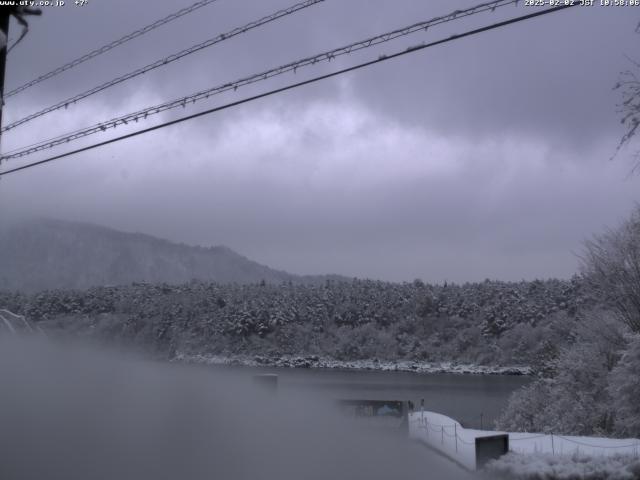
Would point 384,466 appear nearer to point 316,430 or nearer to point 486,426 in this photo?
point 316,430

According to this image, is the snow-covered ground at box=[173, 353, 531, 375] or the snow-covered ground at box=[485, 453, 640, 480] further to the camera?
the snow-covered ground at box=[173, 353, 531, 375]

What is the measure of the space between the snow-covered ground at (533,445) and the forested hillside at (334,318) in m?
84.0

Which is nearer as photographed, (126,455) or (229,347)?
(126,455)

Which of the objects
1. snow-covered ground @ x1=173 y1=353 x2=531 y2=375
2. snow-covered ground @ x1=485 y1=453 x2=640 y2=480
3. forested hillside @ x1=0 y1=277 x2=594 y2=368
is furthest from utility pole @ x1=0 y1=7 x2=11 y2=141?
snow-covered ground @ x1=173 y1=353 x2=531 y2=375

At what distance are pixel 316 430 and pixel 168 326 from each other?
109211 mm

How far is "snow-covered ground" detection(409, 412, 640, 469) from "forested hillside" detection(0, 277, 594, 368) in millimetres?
84028

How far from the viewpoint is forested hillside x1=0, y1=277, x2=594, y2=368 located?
111 m

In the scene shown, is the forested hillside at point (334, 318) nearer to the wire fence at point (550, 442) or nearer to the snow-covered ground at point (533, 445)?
the wire fence at point (550, 442)

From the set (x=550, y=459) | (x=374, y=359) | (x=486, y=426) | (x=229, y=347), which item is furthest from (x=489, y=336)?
(x=550, y=459)

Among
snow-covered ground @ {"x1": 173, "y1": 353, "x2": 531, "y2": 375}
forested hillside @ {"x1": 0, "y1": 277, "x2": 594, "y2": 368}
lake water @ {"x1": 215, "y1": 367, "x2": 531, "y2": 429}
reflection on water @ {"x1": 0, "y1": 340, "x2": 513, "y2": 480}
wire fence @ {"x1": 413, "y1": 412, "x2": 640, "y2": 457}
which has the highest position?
forested hillside @ {"x1": 0, "y1": 277, "x2": 594, "y2": 368}

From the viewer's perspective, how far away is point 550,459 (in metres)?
16.0

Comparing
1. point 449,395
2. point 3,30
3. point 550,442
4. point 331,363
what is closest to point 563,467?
point 550,442

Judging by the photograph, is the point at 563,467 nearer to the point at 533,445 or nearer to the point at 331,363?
the point at 533,445

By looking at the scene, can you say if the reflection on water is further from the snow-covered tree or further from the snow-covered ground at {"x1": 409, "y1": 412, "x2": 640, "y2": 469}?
the snow-covered tree
